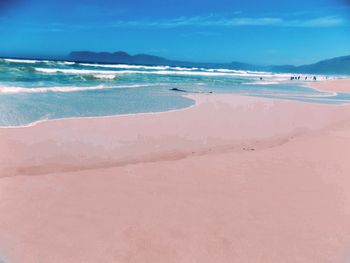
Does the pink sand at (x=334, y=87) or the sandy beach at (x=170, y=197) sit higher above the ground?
the sandy beach at (x=170, y=197)

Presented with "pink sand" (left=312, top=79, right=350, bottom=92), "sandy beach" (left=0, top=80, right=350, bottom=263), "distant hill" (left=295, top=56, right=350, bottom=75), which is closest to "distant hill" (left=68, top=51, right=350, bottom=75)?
"distant hill" (left=295, top=56, right=350, bottom=75)

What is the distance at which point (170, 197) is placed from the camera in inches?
142

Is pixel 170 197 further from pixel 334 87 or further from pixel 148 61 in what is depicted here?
pixel 148 61

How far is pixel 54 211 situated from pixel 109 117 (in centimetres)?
525

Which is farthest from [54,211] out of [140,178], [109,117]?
[109,117]

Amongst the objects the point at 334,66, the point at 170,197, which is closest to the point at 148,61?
the point at 334,66

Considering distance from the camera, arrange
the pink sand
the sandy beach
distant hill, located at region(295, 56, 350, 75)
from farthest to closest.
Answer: distant hill, located at region(295, 56, 350, 75) → the pink sand → the sandy beach

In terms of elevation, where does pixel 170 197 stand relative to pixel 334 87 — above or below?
above

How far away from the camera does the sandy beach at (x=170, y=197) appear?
8.82 ft

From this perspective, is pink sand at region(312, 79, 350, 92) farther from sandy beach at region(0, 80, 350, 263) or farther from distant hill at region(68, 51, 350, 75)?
distant hill at region(68, 51, 350, 75)

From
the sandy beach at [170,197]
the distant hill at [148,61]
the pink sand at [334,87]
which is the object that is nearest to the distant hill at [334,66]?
the distant hill at [148,61]

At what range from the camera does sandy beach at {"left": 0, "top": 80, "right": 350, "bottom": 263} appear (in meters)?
2.69

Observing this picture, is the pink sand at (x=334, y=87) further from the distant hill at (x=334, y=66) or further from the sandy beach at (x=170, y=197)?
the distant hill at (x=334, y=66)

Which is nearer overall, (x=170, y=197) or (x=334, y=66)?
(x=170, y=197)
